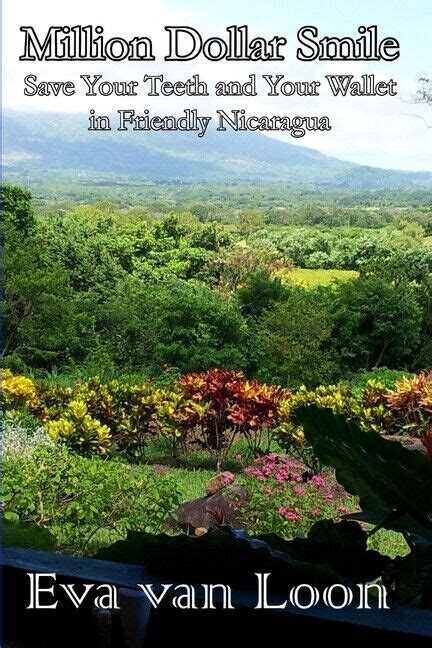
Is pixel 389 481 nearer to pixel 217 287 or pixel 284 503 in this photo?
pixel 284 503

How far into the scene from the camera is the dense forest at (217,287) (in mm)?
5336

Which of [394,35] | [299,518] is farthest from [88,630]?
[394,35]

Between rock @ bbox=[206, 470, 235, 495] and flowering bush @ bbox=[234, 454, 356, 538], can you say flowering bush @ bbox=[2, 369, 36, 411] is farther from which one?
flowering bush @ bbox=[234, 454, 356, 538]

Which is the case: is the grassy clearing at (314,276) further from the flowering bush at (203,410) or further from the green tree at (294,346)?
the flowering bush at (203,410)

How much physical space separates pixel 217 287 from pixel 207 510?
2974 mm

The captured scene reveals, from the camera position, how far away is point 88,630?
34.1 inches

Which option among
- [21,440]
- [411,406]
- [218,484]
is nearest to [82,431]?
[21,440]

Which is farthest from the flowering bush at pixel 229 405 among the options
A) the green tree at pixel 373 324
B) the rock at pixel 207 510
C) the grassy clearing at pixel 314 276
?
the grassy clearing at pixel 314 276

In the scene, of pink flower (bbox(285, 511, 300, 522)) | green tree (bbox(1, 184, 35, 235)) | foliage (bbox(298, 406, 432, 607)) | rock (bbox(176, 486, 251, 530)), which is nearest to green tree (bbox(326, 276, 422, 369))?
green tree (bbox(1, 184, 35, 235))

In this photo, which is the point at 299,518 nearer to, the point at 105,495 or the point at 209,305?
the point at 105,495

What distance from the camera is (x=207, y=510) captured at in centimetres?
316

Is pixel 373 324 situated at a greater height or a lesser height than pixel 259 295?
lesser

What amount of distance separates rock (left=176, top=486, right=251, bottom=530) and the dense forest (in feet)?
6.58

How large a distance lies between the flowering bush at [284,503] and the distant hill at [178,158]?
160 inches
